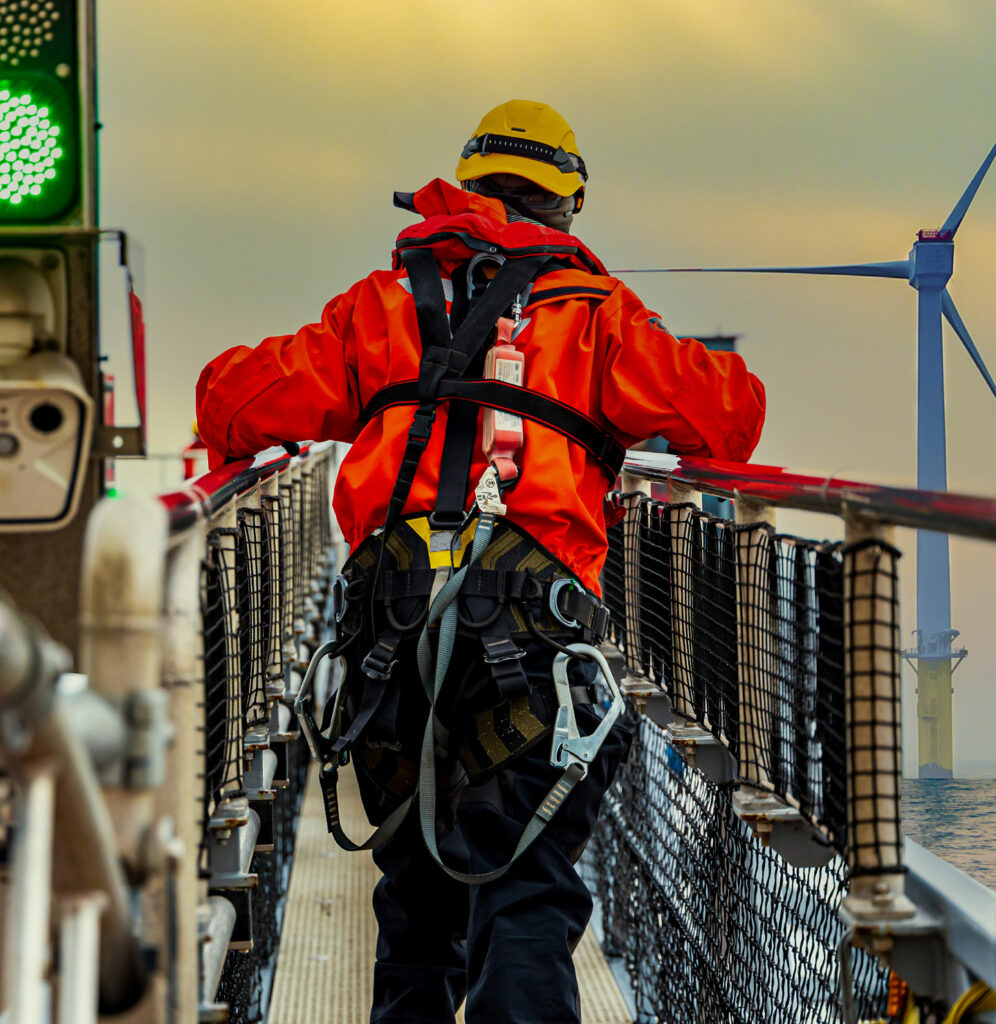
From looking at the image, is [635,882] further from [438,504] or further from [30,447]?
[30,447]

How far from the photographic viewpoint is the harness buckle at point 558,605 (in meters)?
2.64

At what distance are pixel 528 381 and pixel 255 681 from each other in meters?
0.99

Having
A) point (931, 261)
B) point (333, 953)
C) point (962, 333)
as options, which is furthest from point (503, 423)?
point (931, 261)

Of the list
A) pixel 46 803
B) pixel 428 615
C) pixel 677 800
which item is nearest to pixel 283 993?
pixel 677 800

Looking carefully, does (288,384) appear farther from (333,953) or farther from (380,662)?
(333,953)

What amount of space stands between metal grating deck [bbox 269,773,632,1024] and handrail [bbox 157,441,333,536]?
1757 millimetres

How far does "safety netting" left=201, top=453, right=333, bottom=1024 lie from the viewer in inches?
91.6

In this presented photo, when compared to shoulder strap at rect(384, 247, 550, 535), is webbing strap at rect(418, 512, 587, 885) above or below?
below

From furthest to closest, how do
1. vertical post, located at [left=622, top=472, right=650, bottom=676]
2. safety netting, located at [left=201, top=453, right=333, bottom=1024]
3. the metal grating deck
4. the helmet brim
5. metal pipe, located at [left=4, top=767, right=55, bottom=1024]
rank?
the metal grating deck
vertical post, located at [left=622, top=472, right=650, bottom=676]
the helmet brim
safety netting, located at [left=201, top=453, right=333, bottom=1024]
metal pipe, located at [left=4, top=767, right=55, bottom=1024]

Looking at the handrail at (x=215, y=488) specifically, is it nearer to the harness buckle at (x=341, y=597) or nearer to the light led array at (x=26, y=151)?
the harness buckle at (x=341, y=597)

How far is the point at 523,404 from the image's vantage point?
267 centimetres

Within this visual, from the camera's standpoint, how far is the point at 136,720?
1312mm

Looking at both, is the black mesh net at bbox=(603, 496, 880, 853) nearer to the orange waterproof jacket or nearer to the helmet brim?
the orange waterproof jacket

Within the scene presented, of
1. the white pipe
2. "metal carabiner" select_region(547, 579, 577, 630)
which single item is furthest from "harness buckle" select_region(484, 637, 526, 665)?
the white pipe
